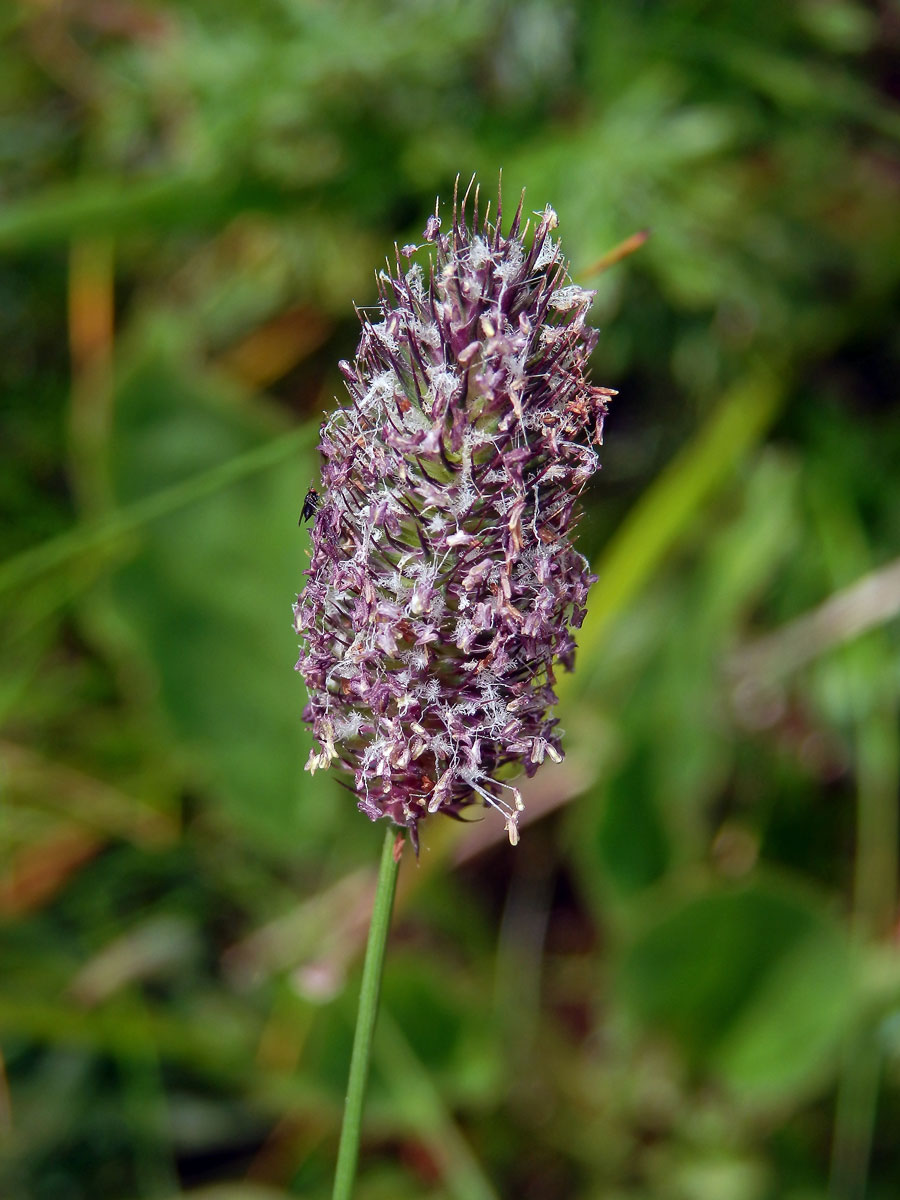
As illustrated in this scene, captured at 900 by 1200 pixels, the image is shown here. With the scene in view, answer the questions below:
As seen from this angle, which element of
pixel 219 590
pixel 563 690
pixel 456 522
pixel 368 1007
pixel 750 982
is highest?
pixel 219 590

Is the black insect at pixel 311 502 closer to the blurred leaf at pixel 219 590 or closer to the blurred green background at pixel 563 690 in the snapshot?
the blurred green background at pixel 563 690

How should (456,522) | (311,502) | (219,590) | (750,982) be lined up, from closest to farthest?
1. (456,522)
2. (311,502)
3. (750,982)
4. (219,590)

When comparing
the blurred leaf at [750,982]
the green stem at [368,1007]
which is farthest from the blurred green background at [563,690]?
the green stem at [368,1007]

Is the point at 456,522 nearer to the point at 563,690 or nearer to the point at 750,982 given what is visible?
the point at 563,690

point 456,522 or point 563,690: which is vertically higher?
point 563,690

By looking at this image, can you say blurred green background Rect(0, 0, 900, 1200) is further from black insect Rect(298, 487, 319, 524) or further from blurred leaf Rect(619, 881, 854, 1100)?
black insect Rect(298, 487, 319, 524)

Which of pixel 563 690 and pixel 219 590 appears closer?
pixel 563 690

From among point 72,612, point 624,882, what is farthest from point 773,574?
point 72,612

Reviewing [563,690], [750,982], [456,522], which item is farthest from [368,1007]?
[750,982]
